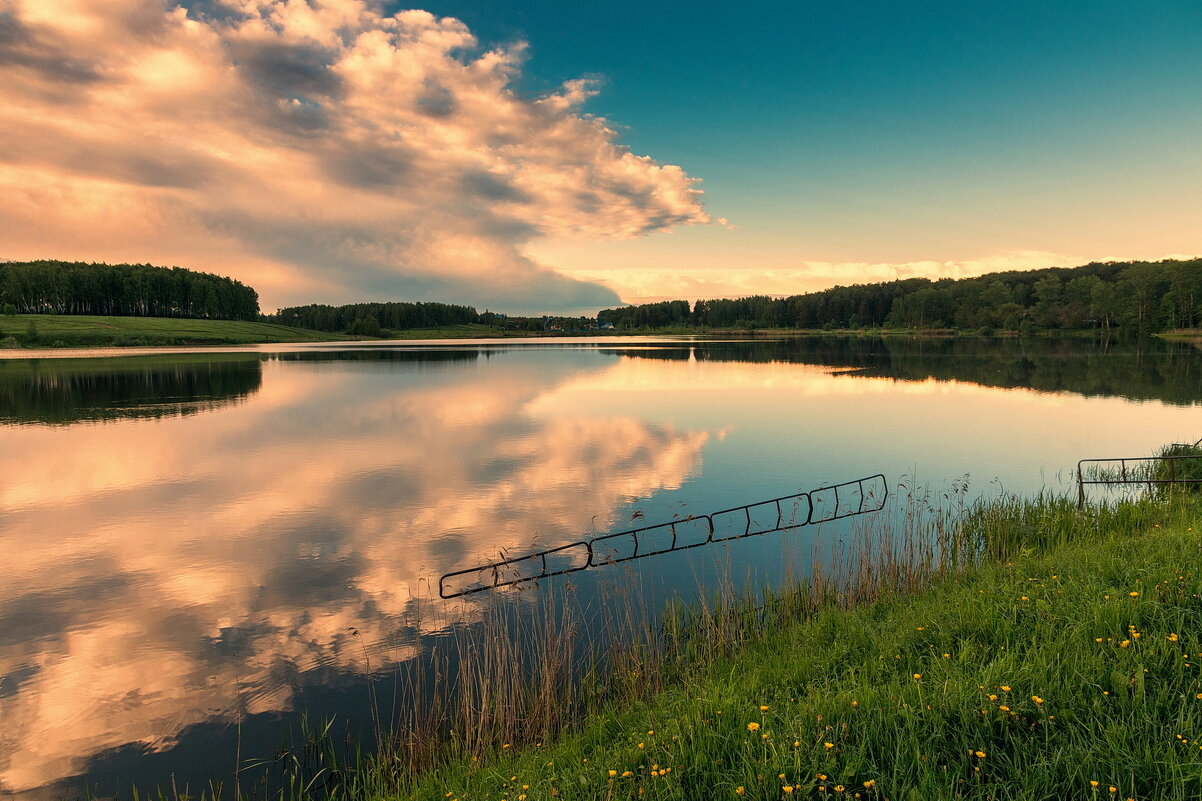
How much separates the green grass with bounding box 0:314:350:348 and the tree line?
2191cm

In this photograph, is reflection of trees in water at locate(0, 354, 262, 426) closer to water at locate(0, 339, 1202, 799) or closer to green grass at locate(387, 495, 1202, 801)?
water at locate(0, 339, 1202, 799)

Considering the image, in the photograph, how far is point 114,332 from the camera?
13550 cm

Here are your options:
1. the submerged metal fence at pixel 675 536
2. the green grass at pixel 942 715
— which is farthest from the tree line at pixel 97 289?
the green grass at pixel 942 715

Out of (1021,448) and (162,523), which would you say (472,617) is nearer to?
(162,523)

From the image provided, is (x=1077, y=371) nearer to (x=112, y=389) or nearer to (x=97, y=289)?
(x=112, y=389)

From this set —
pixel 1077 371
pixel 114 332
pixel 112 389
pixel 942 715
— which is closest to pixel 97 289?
pixel 114 332

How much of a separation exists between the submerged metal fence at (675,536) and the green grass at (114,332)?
142 metres

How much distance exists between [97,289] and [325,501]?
20970 centimetres

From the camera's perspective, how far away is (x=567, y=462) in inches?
1034

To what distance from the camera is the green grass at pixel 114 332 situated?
11975cm

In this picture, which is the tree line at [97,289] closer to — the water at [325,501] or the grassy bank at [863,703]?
the water at [325,501]

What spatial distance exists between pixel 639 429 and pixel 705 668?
25.3 metres

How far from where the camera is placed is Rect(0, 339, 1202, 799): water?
956 centimetres

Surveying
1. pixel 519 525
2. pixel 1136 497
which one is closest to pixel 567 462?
pixel 519 525
